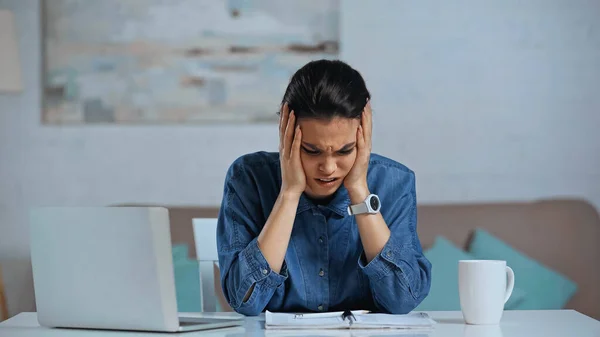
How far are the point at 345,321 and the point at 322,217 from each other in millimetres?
336

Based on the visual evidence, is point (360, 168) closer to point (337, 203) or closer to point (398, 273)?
point (337, 203)

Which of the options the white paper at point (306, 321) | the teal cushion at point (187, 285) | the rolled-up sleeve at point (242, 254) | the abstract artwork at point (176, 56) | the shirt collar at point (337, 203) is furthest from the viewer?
the abstract artwork at point (176, 56)

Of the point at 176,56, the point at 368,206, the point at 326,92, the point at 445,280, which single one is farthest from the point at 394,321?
the point at 176,56

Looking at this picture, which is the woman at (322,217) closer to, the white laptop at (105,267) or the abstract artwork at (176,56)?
the white laptop at (105,267)

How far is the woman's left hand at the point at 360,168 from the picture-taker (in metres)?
1.69

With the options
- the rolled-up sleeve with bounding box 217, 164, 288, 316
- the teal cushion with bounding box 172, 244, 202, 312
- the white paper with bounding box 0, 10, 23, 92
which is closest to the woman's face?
the rolled-up sleeve with bounding box 217, 164, 288, 316

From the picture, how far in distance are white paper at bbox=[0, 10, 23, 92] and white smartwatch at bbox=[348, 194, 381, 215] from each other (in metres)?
1.71

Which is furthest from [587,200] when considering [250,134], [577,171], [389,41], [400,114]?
A: [250,134]

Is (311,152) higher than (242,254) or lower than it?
higher

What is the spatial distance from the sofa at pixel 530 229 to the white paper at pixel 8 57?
2.42ft

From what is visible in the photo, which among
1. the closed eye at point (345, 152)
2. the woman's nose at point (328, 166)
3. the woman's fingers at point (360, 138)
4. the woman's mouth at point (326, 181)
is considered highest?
the woman's fingers at point (360, 138)

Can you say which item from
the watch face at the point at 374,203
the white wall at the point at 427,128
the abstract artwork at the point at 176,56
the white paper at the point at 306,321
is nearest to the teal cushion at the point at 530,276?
the white wall at the point at 427,128

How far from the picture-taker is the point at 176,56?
3.07 m

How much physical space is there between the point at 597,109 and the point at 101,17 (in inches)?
77.2
